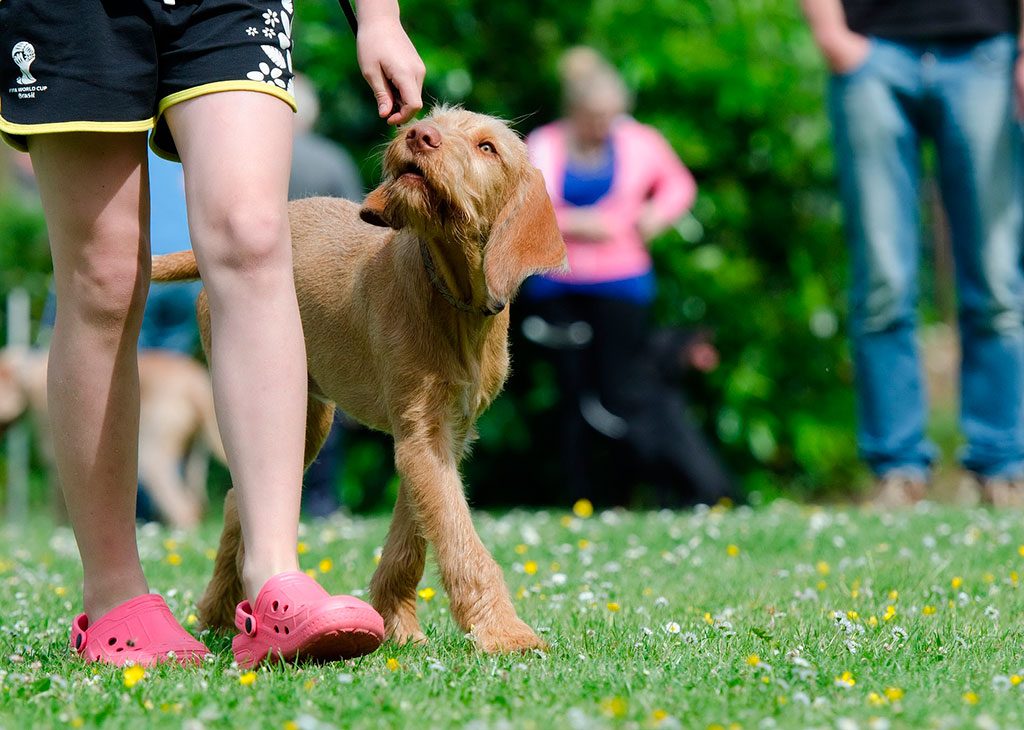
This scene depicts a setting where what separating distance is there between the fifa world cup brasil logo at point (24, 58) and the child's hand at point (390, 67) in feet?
2.40

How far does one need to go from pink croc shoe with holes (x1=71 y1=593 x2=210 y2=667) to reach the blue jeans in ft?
13.9

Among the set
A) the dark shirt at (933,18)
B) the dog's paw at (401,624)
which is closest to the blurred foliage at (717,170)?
the dark shirt at (933,18)

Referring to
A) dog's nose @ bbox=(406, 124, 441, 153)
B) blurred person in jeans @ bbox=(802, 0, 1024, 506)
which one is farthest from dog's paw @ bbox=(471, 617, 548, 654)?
blurred person in jeans @ bbox=(802, 0, 1024, 506)

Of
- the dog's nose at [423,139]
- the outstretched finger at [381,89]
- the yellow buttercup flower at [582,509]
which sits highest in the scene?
the outstretched finger at [381,89]

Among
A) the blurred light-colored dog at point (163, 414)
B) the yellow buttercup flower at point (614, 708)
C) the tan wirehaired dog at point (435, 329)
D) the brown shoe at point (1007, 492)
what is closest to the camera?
the yellow buttercup flower at point (614, 708)

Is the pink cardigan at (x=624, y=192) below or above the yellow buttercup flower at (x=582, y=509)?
above

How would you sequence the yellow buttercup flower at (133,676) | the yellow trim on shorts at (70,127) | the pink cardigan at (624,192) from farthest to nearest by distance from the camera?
the pink cardigan at (624,192), the yellow trim on shorts at (70,127), the yellow buttercup flower at (133,676)

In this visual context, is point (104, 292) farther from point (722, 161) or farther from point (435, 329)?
point (722, 161)

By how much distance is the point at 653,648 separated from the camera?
316 centimetres

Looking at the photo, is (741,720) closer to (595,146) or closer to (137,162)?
(137,162)

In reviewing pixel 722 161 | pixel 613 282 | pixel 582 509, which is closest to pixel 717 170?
pixel 722 161

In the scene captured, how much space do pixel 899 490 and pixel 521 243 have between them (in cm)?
374

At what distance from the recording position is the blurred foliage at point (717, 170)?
8656mm

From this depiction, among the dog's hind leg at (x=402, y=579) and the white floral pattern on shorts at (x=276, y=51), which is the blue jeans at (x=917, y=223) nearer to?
the dog's hind leg at (x=402, y=579)
